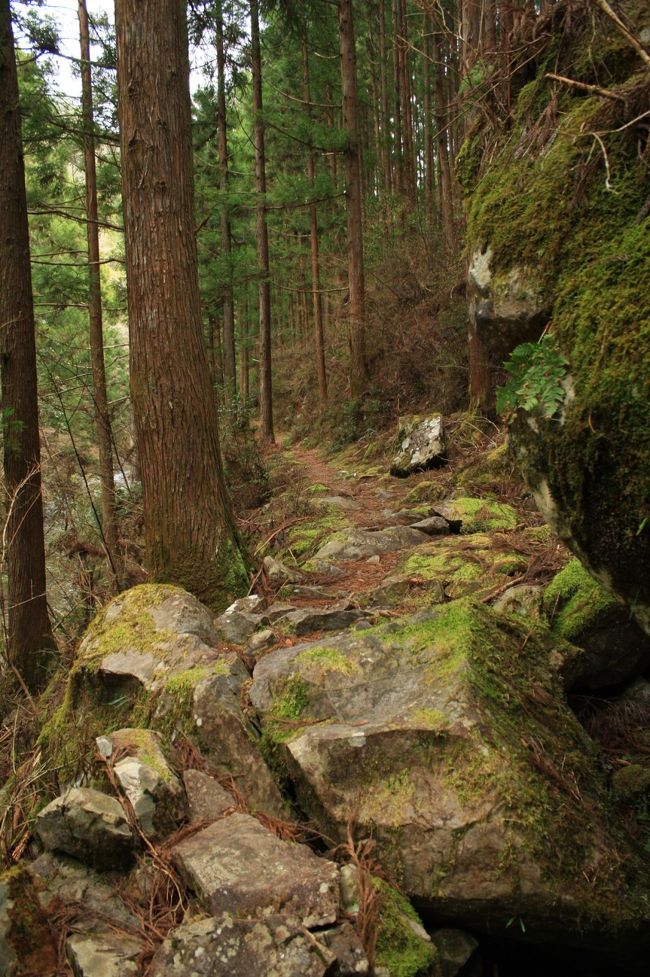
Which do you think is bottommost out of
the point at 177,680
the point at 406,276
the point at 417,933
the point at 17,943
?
the point at 417,933

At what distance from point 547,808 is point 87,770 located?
6.46 ft

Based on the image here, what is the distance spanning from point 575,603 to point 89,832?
9.44 ft

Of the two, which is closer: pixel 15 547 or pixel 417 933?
pixel 417 933

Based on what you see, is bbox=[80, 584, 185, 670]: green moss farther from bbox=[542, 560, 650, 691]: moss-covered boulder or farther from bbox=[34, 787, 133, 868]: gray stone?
bbox=[542, 560, 650, 691]: moss-covered boulder

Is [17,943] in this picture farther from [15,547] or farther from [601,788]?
[15,547]

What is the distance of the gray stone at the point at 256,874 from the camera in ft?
6.88

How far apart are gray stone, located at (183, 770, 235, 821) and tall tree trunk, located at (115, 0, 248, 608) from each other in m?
2.24

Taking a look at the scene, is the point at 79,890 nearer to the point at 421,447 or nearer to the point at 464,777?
the point at 464,777

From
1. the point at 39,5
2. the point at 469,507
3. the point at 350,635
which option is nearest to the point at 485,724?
the point at 350,635

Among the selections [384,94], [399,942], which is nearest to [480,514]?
[399,942]

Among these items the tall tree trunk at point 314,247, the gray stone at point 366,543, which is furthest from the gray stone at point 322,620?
the tall tree trunk at point 314,247

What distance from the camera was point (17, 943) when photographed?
6.69ft

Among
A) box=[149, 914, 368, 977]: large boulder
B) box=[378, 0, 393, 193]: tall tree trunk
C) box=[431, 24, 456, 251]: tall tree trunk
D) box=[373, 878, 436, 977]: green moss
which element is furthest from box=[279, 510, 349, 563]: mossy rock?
box=[378, 0, 393, 193]: tall tree trunk

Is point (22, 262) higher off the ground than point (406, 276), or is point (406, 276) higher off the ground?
point (406, 276)
